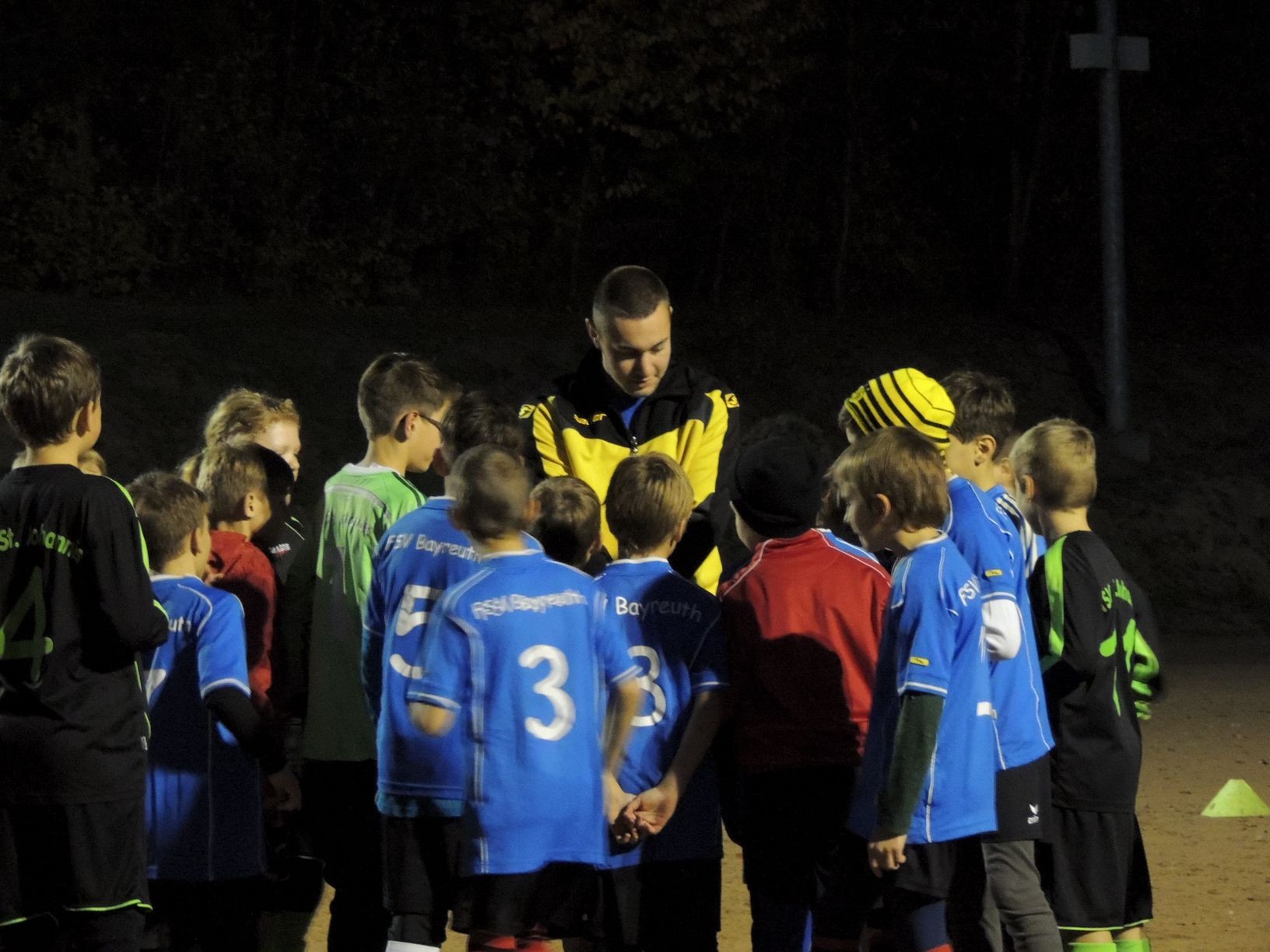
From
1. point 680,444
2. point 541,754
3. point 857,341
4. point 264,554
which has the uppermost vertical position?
point 857,341

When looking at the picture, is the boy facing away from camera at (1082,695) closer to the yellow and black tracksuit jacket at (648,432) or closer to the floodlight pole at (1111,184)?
the yellow and black tracksuit jacket at (648,432)

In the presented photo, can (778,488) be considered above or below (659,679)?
above

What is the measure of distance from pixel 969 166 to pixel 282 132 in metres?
10.1

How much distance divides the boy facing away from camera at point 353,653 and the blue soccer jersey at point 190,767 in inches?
16.9

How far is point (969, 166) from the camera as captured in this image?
82.8 ft

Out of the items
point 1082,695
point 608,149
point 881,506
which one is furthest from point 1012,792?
point 608,149

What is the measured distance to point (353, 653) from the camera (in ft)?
18.2

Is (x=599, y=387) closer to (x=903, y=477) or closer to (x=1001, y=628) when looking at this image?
(x=903, y=477)

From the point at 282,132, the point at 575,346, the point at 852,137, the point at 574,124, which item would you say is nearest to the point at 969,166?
the point at 852,137

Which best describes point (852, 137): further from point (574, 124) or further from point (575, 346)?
point (575, 346)

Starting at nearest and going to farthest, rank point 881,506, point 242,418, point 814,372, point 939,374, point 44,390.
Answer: point 881,506 < point 44,390 < point 242,418 < point 814,372 < point 939,374

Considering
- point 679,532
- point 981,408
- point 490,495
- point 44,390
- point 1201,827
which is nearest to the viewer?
point 490,495

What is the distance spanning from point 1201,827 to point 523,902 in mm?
5268

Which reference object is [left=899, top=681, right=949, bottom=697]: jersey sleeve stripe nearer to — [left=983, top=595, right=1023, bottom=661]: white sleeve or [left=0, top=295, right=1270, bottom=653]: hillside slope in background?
[left=983, top=595, right=1023, bottom=661]: white sleeve
